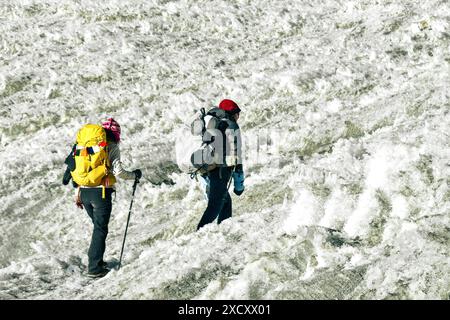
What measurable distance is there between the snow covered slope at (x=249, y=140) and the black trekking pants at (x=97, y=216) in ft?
1.34

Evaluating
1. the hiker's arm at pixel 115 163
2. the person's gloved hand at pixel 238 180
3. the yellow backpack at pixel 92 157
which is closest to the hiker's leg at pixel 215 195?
the person's gloved hand at pixel 238 180

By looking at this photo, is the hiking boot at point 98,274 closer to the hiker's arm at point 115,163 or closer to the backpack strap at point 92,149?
the hiker's arm at point 115,163

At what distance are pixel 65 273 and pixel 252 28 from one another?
14.8 meters

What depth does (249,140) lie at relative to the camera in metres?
16.5

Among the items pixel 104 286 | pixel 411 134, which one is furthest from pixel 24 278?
pixel 411 134

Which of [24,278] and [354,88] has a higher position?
[354,88]

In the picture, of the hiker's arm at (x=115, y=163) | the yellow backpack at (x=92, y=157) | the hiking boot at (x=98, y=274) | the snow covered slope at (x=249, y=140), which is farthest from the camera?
the hiking boot at (x=98, y=274)

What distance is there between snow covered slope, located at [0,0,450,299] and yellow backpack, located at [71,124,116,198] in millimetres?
1420

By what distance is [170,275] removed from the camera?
27.3 feet

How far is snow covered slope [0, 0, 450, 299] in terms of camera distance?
8117 mm

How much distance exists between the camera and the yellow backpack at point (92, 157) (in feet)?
31.1

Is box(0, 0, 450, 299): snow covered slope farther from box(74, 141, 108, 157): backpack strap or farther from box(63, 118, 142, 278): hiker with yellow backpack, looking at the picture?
box(74, 141, 108, 157): backpack strap

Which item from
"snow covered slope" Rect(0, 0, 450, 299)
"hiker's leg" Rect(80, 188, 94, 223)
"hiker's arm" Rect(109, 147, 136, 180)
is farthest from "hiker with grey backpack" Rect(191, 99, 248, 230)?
"hiker's leg" Rect(80, 188, 94, 223)
